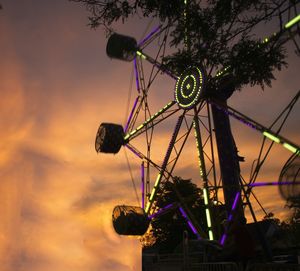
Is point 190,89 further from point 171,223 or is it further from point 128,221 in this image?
point 171,223

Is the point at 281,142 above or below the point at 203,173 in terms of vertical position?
below

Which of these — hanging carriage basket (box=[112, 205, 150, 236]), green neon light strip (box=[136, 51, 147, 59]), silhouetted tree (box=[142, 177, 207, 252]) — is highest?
green neon light strip (box=[136, 51, 147, 59])

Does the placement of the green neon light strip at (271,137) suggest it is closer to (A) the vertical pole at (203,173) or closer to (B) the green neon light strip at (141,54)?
(A) the vertical pole at (203,173)

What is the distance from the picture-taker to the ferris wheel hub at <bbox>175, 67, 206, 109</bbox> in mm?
17984

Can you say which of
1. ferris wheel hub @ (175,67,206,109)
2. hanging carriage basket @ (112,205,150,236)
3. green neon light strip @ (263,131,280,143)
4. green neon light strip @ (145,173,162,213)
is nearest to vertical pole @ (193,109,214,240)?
ferris wheel hub @ (175,67,206,109)

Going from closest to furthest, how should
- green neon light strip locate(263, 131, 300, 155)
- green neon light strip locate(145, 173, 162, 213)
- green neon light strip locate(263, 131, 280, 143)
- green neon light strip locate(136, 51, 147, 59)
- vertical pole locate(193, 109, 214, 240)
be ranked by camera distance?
green neon light strip locate(263, 131, 300, 155) → green neon light strip locate(263, 131, 280, 143) → vertical pole locate(193, 109, 214, 240) → green neon light strip locate(145, 173, 162, 213) → green neon light strip locate(136, 51, 147, 59)

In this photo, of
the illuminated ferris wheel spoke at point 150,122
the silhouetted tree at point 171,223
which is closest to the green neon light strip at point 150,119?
the illuminated ferris wheel spoke at point 150,122

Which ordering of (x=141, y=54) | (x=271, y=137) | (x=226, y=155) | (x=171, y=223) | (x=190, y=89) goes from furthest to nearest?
1. (x=171, y=223)
2. (x=141, y=54)
3. (x=226, y=155)
4. (x=190, y=89)
5. (x=271, y=137)

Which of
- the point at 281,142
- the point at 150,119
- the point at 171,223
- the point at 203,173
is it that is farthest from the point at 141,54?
the point at 171,223

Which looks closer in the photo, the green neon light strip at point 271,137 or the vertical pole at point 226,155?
the green neon light strip at point 271,137

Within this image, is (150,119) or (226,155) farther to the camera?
(150,119)

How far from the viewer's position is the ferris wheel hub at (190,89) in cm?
1798

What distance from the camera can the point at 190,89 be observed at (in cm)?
1923

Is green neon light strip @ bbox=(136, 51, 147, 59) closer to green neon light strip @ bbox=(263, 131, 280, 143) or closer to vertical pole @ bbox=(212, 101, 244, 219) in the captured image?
vertical pole @ bbox=(212, 101, 244, 219)
